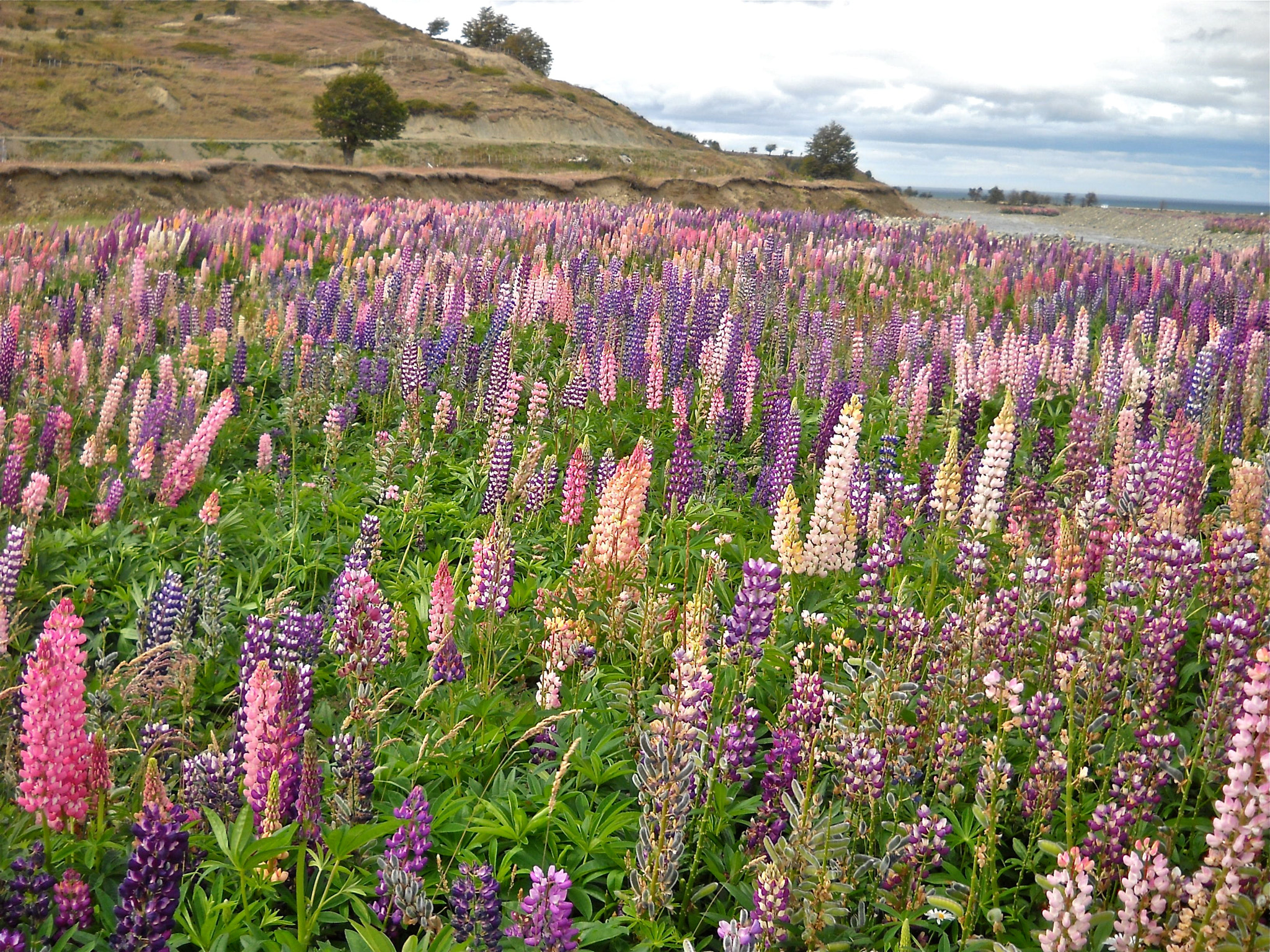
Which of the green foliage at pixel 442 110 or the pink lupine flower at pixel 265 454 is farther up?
the green foliage at pixel 442 110

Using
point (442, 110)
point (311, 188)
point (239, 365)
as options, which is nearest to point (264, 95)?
point (442, 110)

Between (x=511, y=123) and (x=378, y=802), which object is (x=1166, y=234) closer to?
(x=378, y=802)

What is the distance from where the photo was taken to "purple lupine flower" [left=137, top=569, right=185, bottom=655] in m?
4.53

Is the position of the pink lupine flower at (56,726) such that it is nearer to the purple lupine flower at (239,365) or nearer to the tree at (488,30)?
the purple lupine flower at (239,365)

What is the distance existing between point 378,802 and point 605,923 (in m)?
1.04

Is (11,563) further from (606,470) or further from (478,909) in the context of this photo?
(478,909)

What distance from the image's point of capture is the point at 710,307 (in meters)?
10.2

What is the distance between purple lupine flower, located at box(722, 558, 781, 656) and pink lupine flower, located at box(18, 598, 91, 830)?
2262mm

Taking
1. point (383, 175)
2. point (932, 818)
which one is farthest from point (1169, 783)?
point (383, 175)

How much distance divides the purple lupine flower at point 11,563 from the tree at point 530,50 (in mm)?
118576

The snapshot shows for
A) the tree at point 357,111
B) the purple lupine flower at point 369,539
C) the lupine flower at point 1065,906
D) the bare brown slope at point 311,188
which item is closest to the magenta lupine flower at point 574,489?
the purple lupine flower at point 369,539

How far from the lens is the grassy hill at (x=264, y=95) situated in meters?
54.6

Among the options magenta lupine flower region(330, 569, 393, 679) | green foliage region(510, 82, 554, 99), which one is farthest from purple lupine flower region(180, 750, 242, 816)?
green foliage region(510, 82, 554, 99)

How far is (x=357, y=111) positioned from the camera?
145ft
